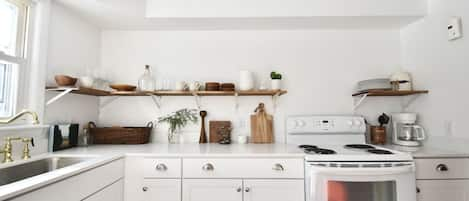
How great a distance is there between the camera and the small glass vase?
7.76ft

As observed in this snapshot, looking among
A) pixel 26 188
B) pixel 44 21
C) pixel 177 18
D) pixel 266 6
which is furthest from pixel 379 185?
pixel 44 21

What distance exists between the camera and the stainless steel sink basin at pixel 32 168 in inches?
52.4

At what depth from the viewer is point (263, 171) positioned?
68.2 inches

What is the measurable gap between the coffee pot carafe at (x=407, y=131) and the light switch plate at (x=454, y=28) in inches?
26.9

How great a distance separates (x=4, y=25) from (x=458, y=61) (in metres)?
3.27

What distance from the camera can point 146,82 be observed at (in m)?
2.29

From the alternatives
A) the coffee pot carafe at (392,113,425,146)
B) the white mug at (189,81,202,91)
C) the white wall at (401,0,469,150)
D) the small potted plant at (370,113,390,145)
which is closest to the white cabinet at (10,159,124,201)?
the white mug at (189,81,202,91)

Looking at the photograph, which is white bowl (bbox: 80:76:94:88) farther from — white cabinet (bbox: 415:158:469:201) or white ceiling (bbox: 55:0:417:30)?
white cabinet (bbox: 415:158:469:201)

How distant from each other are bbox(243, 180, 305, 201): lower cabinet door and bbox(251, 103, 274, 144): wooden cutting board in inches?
25.1

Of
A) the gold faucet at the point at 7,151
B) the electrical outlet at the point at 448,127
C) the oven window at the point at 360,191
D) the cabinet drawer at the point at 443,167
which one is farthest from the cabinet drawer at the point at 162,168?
the electrical outlet at the point at 448,127

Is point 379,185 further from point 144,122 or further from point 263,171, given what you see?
point 144,122

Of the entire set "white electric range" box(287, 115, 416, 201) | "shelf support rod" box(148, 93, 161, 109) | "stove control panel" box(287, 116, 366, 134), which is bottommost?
"white electric range" box(287, 115, 416, 201)

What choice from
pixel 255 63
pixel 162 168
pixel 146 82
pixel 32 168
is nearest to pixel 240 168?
pixel 162 168

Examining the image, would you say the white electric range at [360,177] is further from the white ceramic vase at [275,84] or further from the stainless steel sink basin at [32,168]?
the stainless steel sink basin at [32,168]
